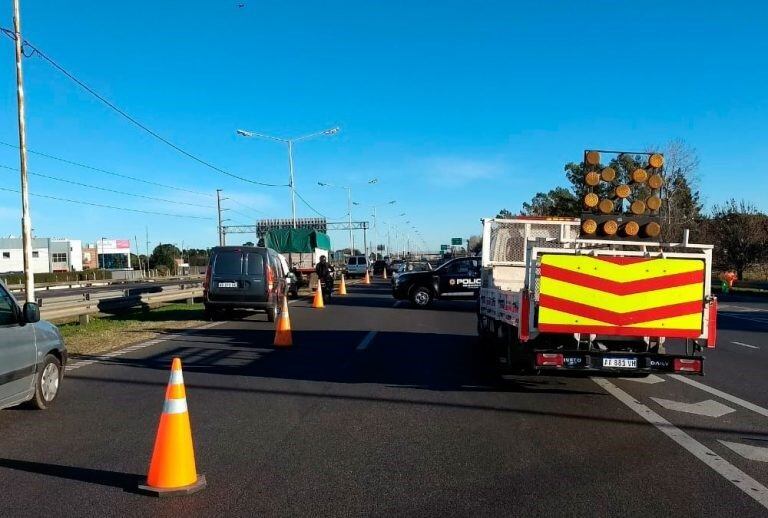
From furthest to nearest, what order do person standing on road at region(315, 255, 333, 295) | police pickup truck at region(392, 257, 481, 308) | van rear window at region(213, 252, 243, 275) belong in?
1. person standing on road at region(315, 255, 333, 295)
2. police pickup truck at region(392, 257, 481, 308)
3. van rear window at region(213, 252, 243, 275)

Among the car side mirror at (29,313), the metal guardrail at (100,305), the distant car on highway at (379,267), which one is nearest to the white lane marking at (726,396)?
the car side mirror at (29,313)

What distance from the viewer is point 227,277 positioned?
1692 centimetres

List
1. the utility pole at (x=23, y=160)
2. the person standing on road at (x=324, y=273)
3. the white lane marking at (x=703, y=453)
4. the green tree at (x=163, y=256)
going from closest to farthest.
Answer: the white lane marking at (x=703, y=453)
the utility pole at (x=23, y=160)
the person standing on road at (x=324, y=273)
the green tree at (x=163, y=256)

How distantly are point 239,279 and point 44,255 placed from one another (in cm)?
10156

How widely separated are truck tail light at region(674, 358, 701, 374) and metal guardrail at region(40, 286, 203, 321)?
40.6 ft

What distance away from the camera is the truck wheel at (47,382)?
7055 mm

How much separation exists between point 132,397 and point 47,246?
110 metres

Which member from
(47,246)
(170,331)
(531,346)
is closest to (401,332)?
(170,331)

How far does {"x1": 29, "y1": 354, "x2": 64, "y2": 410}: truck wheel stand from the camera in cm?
705

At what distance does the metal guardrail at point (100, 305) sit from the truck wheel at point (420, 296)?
807cm

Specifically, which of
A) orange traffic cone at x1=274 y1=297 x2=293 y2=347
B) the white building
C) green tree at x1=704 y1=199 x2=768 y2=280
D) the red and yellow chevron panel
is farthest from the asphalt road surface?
the white building

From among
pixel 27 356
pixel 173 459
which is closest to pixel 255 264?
pixel 27 356

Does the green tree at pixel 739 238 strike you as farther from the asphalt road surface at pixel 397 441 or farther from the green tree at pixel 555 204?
the asphalt road surface at pixel 397 441

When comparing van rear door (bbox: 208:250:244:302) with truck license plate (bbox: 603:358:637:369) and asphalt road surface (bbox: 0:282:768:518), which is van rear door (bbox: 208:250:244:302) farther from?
truck license plate (bbox: 603:358:637:369)
